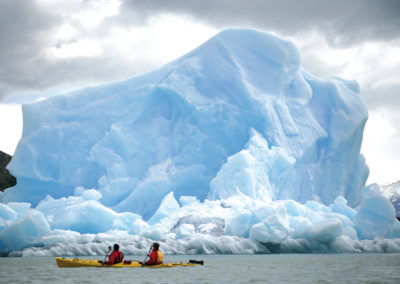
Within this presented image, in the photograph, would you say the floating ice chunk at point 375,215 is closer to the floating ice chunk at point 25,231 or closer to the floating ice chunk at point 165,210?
the floating ice chunk at point 165,210

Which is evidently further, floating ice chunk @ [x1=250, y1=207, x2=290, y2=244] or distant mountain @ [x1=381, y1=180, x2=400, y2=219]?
distant mountain @ [x1=381, y1=180, x2=400, y2=219]

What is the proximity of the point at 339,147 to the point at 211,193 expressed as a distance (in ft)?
21.2

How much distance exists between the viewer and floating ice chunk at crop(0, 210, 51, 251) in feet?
52.0

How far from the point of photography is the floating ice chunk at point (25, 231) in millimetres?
15844

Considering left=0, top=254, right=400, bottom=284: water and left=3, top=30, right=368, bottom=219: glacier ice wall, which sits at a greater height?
left=3, top=30, right=368, bottom=219: glacier ice wall

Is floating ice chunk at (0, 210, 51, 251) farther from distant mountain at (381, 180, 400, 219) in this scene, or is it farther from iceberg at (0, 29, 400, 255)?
distant mountain at (381, 180, 400, 219)

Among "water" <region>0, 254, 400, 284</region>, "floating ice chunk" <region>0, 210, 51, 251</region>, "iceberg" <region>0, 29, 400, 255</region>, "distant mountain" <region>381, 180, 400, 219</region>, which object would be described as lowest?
"water" <region>0, 254, 400, 284</region>

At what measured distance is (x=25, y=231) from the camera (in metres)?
16.1

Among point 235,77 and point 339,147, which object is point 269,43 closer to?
point 235,77

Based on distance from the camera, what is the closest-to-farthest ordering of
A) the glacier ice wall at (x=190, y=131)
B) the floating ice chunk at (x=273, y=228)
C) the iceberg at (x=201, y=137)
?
the floating ice chunk at (x=273, y=228) < the iceberg at (x=201, y=137) < the glacier ice wall at (x=190, y=131)

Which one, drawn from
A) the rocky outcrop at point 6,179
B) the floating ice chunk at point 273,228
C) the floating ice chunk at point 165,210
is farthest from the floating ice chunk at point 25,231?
the rocky outcrop at point 6,179

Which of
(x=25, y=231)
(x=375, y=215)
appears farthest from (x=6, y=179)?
(x=375, y=215)

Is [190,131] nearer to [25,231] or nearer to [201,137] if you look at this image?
[201,137]

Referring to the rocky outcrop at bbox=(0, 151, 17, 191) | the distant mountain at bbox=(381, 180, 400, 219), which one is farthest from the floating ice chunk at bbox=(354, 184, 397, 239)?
the distant mountain at bbox=(381, 180, 400, 219)
